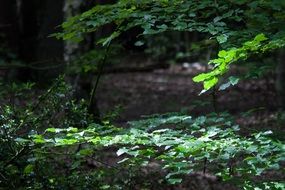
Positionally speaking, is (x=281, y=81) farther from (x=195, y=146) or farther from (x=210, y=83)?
(x=195, y=146)

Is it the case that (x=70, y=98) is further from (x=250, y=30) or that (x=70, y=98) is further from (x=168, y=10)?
(x=250, y=30)

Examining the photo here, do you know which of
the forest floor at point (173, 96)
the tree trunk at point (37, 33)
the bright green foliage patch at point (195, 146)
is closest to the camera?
the bright green foliage patch at point (195, 146)

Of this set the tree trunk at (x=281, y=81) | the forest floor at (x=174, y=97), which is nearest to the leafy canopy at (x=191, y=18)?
the forest floor at (x=174, y=97)

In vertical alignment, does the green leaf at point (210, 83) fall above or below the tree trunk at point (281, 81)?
above

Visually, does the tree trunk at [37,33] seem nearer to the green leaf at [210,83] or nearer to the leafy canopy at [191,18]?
the leafy canopy at [191,18]

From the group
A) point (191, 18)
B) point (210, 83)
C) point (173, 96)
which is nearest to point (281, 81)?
point (173, 96)

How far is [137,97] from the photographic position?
14234 mm

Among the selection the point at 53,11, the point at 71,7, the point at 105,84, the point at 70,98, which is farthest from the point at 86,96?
the point at 105,84

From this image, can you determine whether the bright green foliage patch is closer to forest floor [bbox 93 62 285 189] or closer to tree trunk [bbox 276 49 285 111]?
forest floor [bbox 93 62 285 189]

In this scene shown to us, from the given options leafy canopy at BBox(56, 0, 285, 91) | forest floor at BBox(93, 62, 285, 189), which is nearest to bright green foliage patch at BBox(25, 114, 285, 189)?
leafy canopy at BBox(56, 0, 285, 91)

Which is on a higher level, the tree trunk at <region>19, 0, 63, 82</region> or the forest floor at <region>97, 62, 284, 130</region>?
the tree trunk at <region>19, 0, 63, 82</region>

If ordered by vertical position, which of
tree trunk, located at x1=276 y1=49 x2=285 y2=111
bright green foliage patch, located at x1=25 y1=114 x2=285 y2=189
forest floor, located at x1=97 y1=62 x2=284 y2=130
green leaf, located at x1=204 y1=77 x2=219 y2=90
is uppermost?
green leaf, located at x1=204 y1=77 x2=219 y2=90

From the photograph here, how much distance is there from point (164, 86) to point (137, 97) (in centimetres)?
218

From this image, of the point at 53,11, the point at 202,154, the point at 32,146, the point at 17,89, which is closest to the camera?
the point at 202,154
